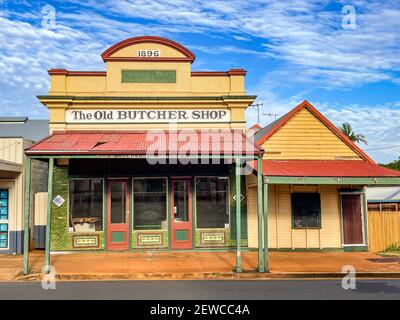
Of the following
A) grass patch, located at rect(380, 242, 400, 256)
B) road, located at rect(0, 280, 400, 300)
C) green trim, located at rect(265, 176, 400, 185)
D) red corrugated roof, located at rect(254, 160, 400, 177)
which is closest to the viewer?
road, located at rect(0, 280, 400, 300)

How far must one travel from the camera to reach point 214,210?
14.7m

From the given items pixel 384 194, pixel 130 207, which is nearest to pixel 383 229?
pixel 130 207

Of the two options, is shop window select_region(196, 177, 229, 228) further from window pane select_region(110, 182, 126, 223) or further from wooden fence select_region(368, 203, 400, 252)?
wooden fence select_region(368, 203, 400, 252)

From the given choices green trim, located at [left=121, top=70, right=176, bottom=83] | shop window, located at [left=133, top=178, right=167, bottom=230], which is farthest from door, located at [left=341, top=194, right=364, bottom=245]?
green trim, located at [left=121, top=70, right=176, bottom=83]

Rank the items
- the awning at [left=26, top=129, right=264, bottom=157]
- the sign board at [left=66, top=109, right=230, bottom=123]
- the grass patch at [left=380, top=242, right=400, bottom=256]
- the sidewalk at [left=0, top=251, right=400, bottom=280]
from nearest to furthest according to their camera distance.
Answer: the sidewalk at [left=0, top=251, right=400, bottom=280] → the awning at [left=26, top=129, right=264, bottom=157] → the grass patch at [left=380, top=242, right=400, bottom=256] → the sign board at [left=66, top=109, right=230, bottom=123]

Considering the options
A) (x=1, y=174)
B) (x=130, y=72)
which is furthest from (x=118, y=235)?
(x=130, y=72)

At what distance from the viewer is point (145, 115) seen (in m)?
14.8

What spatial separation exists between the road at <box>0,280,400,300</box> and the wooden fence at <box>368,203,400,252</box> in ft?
14.1

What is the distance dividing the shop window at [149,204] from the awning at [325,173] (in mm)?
3326

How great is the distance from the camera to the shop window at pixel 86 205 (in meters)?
14.4

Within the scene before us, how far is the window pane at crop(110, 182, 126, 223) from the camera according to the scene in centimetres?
1441

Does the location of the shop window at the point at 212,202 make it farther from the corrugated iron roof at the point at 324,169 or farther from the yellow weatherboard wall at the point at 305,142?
the yellow weatherboard wall at the point at 305,142

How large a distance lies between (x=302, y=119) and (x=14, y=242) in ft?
34.7
